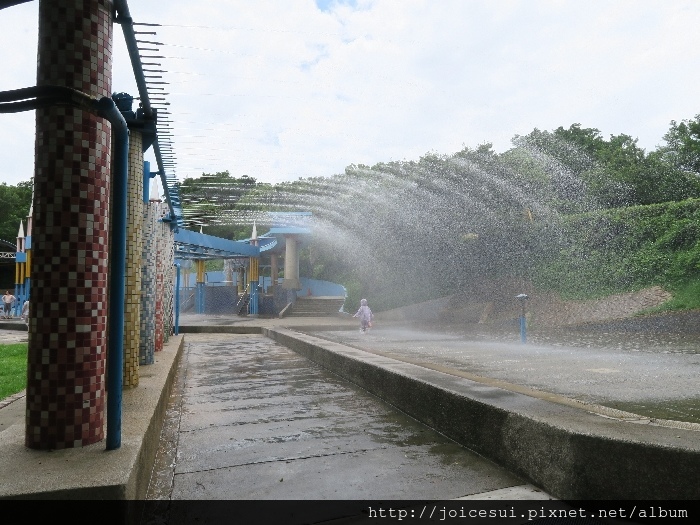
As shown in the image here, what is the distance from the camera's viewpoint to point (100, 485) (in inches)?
99.0

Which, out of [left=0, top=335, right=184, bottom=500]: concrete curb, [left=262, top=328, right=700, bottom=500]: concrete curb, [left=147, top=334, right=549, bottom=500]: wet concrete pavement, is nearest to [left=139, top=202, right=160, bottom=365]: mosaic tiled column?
[left=147, top=334, right=549, bottom=500]: wet concrete pavement

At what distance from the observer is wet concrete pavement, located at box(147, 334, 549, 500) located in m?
3.57

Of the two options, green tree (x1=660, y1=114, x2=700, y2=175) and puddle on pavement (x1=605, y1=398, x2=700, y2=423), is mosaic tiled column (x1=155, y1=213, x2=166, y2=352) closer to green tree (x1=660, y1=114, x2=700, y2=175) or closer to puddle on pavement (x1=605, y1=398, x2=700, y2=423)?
puddle on pavement (x1=605, y1=398, x2=700, y2=423)

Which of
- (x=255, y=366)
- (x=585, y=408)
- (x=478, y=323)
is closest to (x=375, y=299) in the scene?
(x=478, y=323)

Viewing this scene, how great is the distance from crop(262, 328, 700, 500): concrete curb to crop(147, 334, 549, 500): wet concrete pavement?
0.48ft

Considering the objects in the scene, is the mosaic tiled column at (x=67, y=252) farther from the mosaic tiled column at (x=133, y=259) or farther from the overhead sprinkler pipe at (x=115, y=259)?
the mosaic tiled column at (x=133, y=259)

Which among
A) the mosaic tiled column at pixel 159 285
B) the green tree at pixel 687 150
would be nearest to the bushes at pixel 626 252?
the green tree at pixel 687 150

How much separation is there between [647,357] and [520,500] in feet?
25.2

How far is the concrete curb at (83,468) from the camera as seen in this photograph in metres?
2.47

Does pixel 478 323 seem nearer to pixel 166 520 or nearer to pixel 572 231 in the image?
pixel 572 231

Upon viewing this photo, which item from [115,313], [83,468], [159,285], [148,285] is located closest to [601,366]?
[148,285]

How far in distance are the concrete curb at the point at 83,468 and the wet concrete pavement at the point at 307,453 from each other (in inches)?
16.0

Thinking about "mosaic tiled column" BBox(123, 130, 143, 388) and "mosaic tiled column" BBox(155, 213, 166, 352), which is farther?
"mosaic tiled column" BBox(155, 213, 166, 352)

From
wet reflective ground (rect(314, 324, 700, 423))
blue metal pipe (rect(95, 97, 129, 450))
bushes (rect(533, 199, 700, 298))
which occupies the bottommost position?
wet reflective ground (rect(314, 324, 700, 423))
